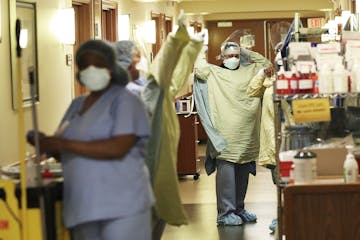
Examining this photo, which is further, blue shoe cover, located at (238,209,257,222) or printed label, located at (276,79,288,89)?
blue shoe cover, located at (238,209,257,222)

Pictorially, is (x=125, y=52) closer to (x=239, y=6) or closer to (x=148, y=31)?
(x=148, y=31)

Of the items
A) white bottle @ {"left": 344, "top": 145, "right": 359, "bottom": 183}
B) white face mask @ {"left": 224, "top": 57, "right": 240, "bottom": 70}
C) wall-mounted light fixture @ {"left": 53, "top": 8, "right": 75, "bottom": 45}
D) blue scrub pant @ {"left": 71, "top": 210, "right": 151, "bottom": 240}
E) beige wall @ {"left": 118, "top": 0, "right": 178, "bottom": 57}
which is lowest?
blue scrub pant @ {"left": 71, "top": 210, "right": 151, "bottom": 240}

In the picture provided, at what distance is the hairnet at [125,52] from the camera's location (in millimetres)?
4199

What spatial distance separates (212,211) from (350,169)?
309 centimetres

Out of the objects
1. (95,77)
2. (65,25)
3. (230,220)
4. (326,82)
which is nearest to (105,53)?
(95,77)

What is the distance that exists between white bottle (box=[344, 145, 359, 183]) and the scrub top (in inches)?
54.5

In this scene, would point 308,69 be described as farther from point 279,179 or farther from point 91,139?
point 91,139

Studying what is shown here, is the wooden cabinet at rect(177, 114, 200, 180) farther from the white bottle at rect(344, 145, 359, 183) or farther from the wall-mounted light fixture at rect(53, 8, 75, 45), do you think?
the white bottle at rect(344, 145, 359, 183)

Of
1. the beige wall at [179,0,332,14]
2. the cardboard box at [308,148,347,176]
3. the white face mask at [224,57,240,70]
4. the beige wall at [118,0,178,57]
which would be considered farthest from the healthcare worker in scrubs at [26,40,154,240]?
the beige wall at [179,0,332,14]

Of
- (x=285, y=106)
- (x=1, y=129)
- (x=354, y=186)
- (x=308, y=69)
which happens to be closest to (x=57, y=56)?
(x=1, y=129)

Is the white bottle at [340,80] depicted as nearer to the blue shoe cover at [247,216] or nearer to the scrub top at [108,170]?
the scrub top at [108,170]

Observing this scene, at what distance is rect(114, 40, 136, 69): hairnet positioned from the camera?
420 centimetres

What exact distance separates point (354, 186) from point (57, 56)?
11.9ft

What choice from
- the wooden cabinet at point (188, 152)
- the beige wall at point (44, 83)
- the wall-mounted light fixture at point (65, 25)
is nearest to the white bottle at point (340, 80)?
the beige wall at point (44, 83)
